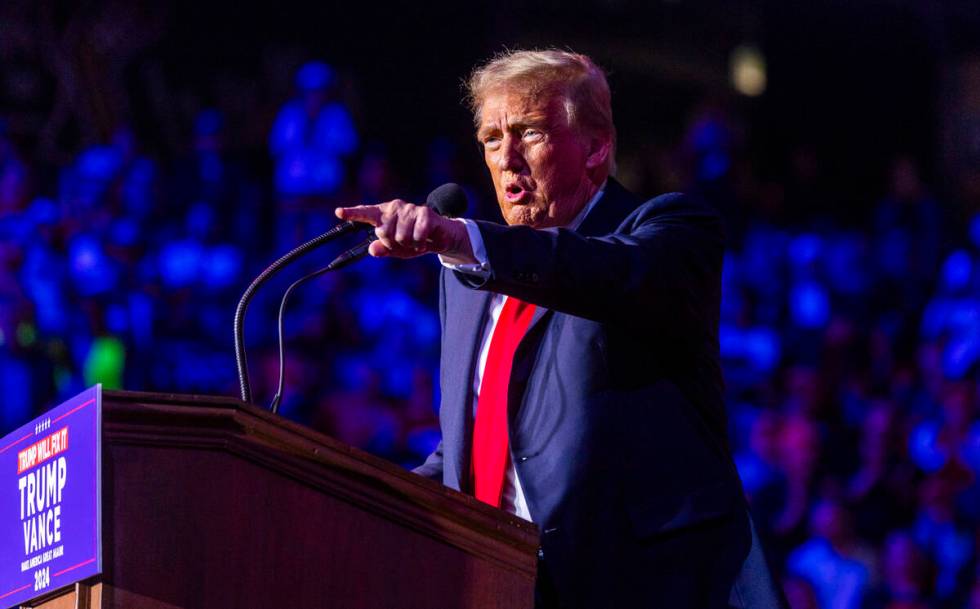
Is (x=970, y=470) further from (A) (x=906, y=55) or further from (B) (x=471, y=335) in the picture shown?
(B) (x=471, y=335)

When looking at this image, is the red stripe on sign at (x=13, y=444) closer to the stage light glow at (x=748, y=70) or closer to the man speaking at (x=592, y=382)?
the man speaking at (x=592, y=382)

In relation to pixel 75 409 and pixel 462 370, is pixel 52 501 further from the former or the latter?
pixel 462 370

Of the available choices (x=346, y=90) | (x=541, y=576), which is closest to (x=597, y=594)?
(x=541, y=576)

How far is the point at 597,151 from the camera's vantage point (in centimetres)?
246

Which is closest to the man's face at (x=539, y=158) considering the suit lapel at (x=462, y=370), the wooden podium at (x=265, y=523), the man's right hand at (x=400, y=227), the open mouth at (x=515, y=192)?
the open mouth at (x=515, y=192)

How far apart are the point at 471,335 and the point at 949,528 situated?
195 inches

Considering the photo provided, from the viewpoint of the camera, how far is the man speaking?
76.8 inches

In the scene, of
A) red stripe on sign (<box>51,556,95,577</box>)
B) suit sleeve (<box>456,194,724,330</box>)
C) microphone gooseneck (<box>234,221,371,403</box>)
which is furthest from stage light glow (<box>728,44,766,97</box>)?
red stripe on sign (<box>51,556,95,577</box>)

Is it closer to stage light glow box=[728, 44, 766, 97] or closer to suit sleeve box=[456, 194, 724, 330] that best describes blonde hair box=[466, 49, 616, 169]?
suit sleeve box=[456, 194, 724, 330]

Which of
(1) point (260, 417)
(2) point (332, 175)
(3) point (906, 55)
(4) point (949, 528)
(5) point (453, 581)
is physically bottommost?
(5) point (453, 581)

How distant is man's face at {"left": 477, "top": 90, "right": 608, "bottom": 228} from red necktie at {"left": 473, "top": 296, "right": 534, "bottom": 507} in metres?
0.19

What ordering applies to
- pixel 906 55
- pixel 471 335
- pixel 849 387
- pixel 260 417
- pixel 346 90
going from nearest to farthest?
pixel 260 417, pixel 471 335, pixel 849 387, pixel 346 90, pixel 906 55

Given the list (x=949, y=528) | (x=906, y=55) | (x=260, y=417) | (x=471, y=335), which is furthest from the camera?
(x=906, y=55)

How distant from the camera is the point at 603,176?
2.48 m
